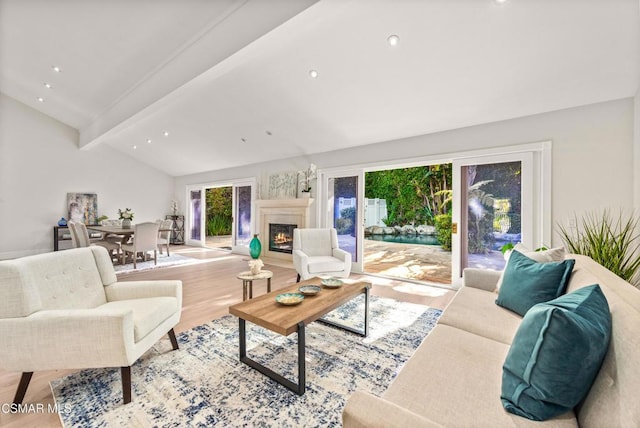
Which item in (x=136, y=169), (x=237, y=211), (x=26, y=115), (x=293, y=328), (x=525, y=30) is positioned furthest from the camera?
(x=136, y=169)

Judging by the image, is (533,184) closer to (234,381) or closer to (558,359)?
(558,359)

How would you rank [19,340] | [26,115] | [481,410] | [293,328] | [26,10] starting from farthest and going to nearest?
[26,115]
[26,10]
[293,328]
[19,340]
[481,410]

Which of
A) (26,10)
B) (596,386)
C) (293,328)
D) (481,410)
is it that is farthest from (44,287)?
(26,10)

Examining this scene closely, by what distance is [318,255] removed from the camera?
14.0 ft

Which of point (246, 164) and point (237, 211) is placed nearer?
point (246, 164)

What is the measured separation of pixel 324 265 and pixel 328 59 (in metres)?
2.59

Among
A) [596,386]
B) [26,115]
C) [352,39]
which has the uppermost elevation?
[26,115]

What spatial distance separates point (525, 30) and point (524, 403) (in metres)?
2.88

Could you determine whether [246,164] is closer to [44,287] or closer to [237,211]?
[237,211]

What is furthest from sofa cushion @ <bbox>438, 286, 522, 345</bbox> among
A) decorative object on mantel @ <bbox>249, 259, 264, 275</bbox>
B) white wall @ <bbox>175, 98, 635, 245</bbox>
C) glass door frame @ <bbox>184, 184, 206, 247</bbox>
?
glass door frame @ <bbox>184, 184, 206, 247</bbox>

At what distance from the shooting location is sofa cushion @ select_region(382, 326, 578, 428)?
92cm

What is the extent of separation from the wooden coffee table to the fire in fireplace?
3632 millimetres

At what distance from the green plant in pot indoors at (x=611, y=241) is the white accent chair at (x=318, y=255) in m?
2.52

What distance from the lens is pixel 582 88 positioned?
2828 mm
